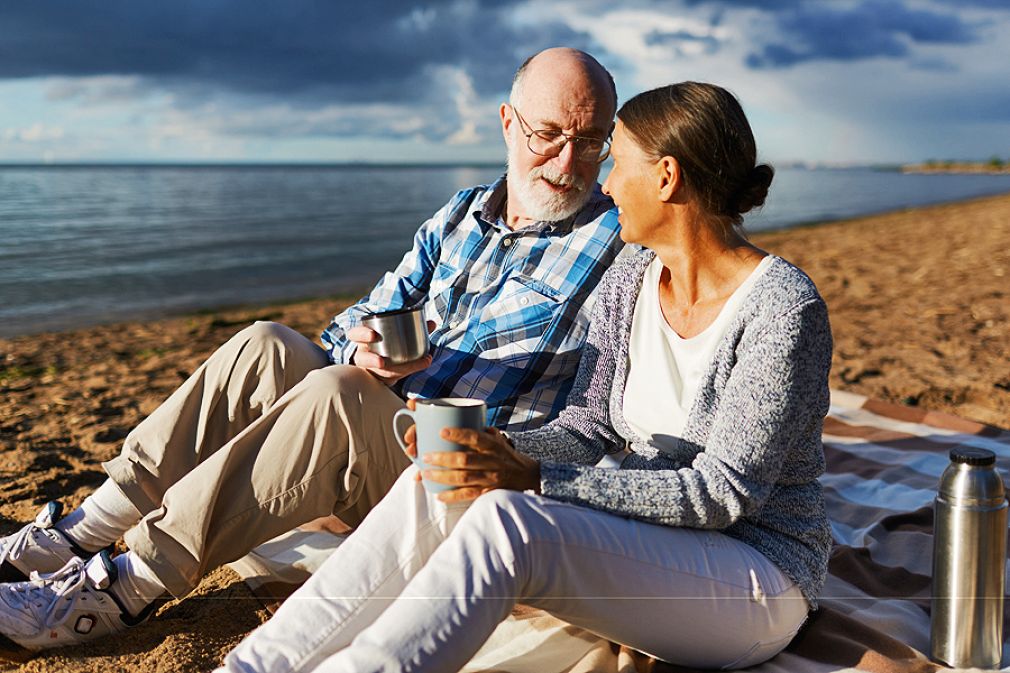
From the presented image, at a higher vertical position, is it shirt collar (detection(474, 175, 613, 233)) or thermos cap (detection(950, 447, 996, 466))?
shirt collar (detection(474, 175, 613, 233))

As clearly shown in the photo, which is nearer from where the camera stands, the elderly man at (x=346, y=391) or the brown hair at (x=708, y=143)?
the brown hair at (x=708, y=143)

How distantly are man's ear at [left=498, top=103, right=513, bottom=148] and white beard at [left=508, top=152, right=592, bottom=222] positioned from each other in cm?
28

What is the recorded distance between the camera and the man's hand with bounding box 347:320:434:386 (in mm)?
2641

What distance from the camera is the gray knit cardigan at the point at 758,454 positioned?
6.68ft

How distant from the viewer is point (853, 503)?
144 inches

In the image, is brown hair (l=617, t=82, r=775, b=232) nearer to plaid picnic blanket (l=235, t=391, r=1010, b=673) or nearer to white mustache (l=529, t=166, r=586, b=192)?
white mustache (l=529, t=166, r=586, b=192)

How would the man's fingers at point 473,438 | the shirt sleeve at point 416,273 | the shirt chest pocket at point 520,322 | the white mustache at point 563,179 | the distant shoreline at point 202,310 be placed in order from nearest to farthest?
1. the man's fingers at point 473,438
2. the shirt chest pocket at point 520,322
3. the white mustache at point 563,179
4. the shirt sleeve at point 416,273
5. the distant shoreline at point 202,310

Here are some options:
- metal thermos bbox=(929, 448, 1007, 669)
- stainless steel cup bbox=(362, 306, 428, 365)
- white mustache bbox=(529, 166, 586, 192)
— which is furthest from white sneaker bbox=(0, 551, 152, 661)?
metal thermos bbox=(929, 448, 1007, 669)

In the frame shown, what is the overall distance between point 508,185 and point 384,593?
180 centimetres

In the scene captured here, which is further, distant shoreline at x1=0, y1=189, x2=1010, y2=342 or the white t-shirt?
distant shoreline at x1=0, y1=189, x2=1010, y2=342

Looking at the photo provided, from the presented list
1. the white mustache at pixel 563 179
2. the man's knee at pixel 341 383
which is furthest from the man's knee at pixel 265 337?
the white mustache at pixel 563 179

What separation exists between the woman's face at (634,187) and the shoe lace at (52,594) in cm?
179

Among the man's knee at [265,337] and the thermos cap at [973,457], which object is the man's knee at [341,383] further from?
the thermos cap at [973,457]

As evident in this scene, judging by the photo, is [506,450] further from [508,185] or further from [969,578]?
[508,185]
